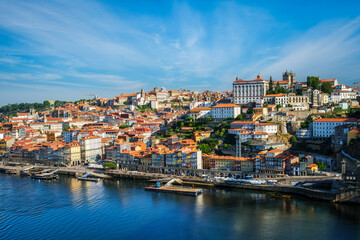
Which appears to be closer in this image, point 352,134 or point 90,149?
point 352,134

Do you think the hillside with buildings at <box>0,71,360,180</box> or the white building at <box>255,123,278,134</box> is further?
the white building at <box>255,123,278,134</box>

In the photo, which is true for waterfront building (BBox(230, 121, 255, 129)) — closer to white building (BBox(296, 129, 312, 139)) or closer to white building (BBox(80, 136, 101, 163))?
white building (BBox(296, 129, 312, 139))

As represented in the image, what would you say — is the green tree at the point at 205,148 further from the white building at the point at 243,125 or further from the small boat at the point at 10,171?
the small boat at the point at 10,171

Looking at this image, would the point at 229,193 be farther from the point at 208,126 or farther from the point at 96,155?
the point at 96,155

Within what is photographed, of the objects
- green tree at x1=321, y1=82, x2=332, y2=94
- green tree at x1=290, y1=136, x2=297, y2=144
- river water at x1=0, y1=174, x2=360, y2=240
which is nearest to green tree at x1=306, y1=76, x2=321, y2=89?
green tree at x1=321, y1=82, x2=332, y2=94

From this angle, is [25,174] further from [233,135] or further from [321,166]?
[321,166]

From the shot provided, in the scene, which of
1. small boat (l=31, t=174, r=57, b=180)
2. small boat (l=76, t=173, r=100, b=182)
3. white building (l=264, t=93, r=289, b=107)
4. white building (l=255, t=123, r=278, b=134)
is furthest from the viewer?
white building (l=264, t=93, r=289, b=107)

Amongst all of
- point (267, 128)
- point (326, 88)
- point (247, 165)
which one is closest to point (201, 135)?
point (267, 128)
